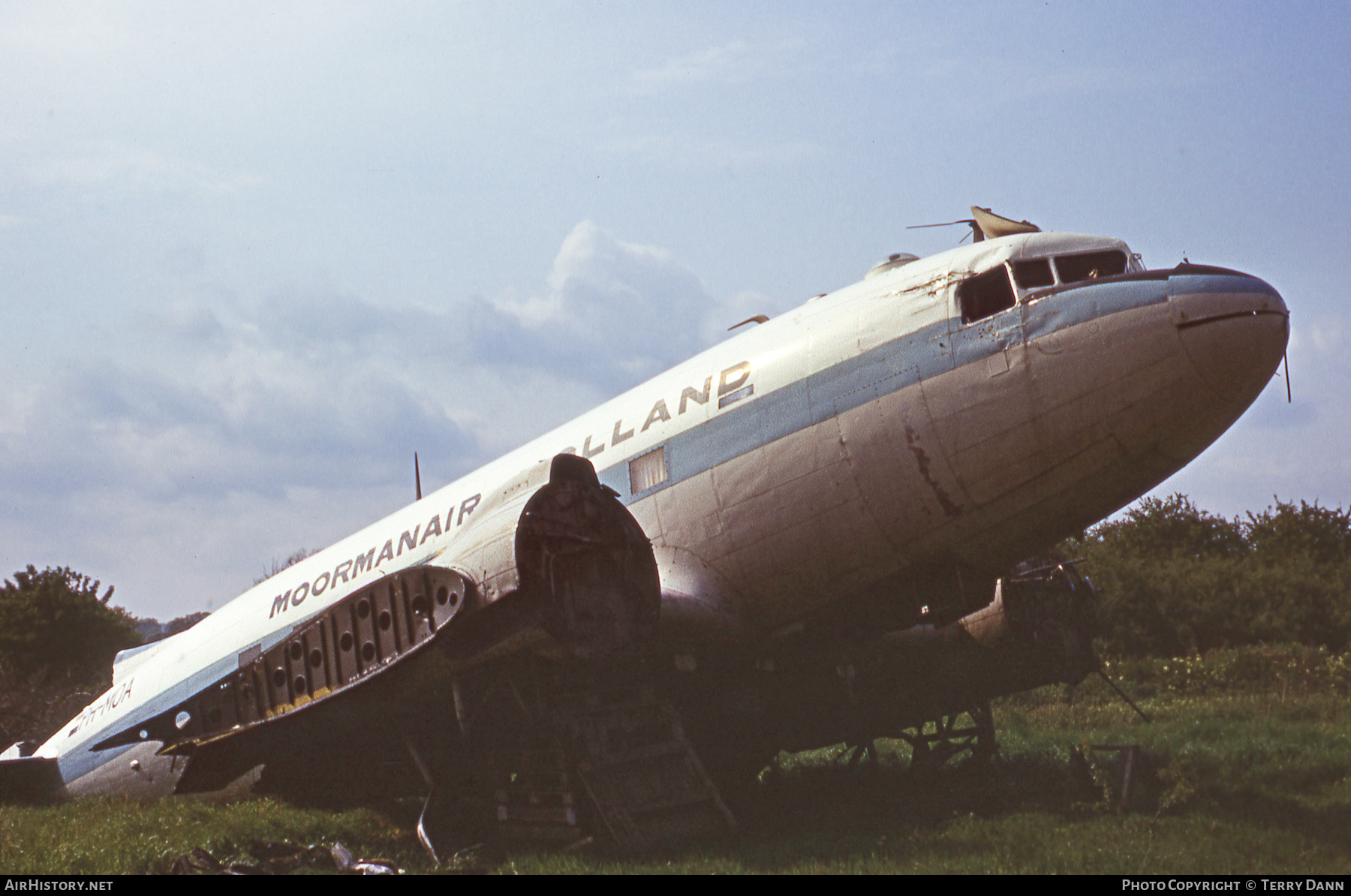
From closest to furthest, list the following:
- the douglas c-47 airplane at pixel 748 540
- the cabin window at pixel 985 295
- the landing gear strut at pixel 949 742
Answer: the douglas c-47 airplane at pixel 748 540
the cabin window at pixel 985 295
the landing gear strut at pixel 949 742

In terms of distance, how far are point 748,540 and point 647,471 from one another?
154 cm

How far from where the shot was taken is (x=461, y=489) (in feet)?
46.9

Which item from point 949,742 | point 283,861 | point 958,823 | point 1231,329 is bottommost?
point 958,823

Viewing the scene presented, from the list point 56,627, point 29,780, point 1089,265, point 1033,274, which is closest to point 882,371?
point 1033,274

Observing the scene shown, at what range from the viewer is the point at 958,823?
35.0ft

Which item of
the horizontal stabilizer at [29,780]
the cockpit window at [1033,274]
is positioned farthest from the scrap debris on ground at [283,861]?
the cockpit window at [1033,274]

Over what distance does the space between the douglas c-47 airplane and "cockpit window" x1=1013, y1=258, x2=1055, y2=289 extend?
0.8 inches

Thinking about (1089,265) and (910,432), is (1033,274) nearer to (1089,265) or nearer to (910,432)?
(1089,265)

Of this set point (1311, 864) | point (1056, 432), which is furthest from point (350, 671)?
point (1311, 864)

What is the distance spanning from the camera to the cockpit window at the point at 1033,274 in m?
10.3

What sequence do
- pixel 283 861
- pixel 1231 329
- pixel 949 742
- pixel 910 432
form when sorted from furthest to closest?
pixel 949 742 → pixel 283 861 → pixel 910 432 → pixel 1231 329

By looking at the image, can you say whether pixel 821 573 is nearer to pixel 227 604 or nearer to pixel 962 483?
pixel 962 483

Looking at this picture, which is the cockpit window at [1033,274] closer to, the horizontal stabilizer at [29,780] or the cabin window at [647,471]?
the cabin window at [647,471]

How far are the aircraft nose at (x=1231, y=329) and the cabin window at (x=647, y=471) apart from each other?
529cm
